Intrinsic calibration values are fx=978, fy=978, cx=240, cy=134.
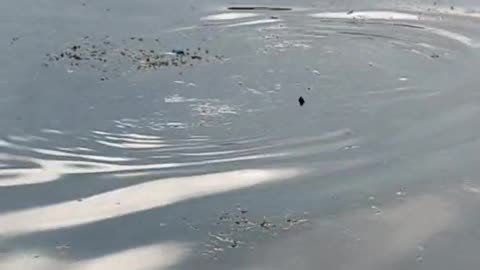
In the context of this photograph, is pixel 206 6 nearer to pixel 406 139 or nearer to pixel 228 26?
pixel 228 26

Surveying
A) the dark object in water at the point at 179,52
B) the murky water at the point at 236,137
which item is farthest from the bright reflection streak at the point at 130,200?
the dark object in water at the point at 179,52

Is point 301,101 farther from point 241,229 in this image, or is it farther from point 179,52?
point 241,229

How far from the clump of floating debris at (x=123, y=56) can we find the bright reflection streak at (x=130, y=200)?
2002 mm

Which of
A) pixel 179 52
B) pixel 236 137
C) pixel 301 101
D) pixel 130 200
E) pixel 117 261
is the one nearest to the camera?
pixel 117 261

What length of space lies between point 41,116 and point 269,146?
1.69m

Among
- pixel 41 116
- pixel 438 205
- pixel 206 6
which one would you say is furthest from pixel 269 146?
pixel 206 6

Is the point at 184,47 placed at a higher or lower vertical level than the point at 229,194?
higher

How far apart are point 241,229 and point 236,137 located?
51.7 inches

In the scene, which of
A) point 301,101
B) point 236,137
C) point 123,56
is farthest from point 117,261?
point 123,56

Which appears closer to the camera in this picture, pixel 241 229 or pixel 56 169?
pixel 241 229

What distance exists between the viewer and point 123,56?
8242 millimetres

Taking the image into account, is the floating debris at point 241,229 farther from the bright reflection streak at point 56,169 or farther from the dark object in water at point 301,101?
the dark object in water at point 301,101

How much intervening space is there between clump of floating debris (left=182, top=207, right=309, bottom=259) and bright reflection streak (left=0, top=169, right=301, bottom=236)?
0.36m

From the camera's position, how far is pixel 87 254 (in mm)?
5250
